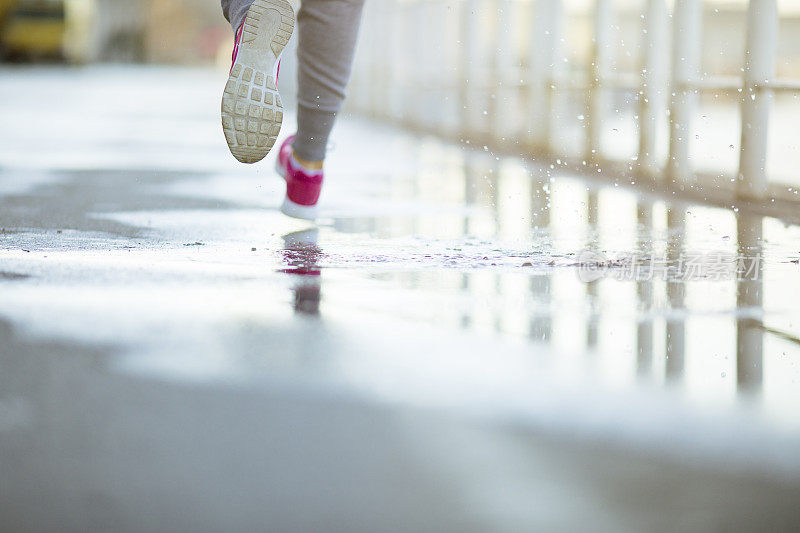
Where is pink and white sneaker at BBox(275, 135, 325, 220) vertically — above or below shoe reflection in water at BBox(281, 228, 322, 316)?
above

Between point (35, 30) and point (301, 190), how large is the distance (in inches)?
1178

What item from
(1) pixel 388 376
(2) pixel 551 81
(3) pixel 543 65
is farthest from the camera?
(3) pixel 543 65

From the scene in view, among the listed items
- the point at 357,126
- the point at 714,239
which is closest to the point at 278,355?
the point at 714,239

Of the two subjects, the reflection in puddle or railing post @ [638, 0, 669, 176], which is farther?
railing post @ [638, 0, 669, 176]

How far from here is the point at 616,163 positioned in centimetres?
715

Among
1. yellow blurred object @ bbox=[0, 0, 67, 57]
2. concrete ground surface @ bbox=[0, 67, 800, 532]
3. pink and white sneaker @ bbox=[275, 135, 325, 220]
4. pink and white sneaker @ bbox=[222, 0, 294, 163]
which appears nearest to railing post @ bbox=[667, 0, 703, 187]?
concrete ground surface @ bbox=[0, 67, 800, 532]

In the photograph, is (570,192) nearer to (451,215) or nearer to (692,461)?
(451,215)

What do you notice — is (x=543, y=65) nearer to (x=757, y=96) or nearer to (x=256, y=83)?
(x=757, y=96)

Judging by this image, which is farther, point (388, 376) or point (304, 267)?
point (304, 267)

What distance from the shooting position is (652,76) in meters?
6.68

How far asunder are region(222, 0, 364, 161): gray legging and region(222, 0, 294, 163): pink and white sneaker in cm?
29

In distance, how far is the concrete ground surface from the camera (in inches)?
57.8

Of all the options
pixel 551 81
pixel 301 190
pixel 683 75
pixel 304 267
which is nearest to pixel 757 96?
pixel 683 75

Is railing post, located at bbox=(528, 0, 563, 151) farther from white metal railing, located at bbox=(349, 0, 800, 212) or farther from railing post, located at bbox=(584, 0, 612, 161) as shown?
railing post, located at bbox=(584, 0, 612, 161)
